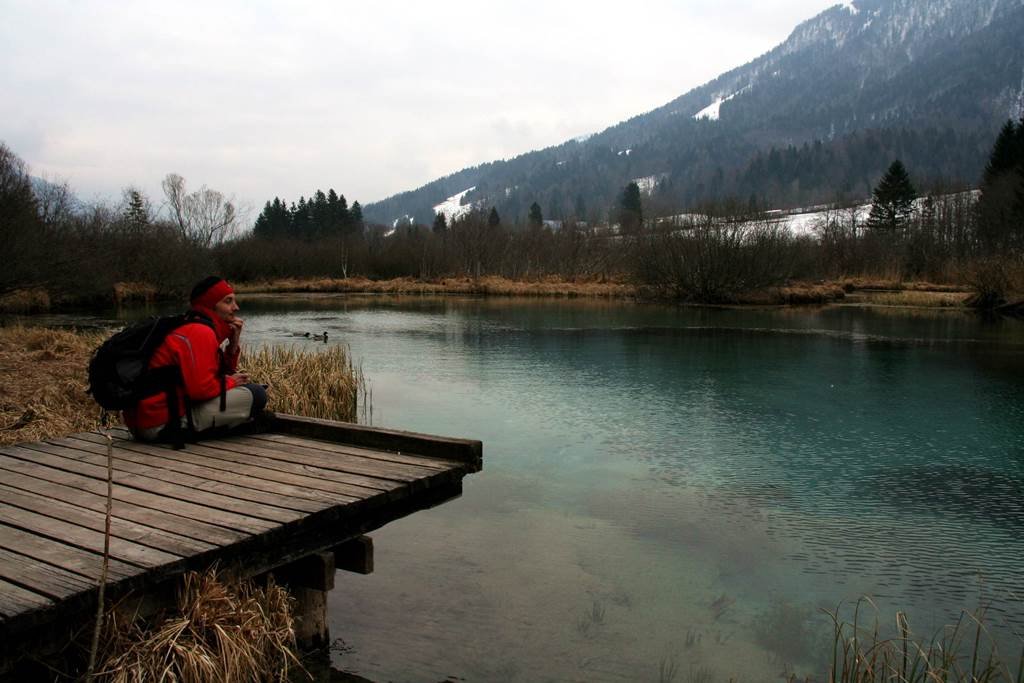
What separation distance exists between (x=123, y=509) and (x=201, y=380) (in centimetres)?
128

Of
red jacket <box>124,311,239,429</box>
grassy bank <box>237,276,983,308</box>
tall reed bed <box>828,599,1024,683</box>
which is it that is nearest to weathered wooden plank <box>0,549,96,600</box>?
red jacket <box>124,311,239,429</box>

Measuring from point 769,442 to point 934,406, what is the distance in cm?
450

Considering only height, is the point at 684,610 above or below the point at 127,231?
below

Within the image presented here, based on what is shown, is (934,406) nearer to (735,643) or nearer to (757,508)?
(757,508)

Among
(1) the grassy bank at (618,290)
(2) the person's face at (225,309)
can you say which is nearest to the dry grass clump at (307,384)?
(2) the person's face at (225,309)

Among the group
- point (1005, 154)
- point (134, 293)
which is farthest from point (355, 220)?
point (1005, 154)

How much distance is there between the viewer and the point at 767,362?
18906mm

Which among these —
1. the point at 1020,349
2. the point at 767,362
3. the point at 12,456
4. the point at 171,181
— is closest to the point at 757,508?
the point at 12,456

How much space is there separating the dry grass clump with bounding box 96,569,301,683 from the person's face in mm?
2080

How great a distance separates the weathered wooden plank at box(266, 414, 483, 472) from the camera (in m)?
5.47

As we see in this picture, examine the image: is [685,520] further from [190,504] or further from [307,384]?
[307,384]

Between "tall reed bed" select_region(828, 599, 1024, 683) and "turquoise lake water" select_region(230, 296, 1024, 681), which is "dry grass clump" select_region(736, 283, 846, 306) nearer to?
"turquoise lake water" select_region(230, 296, 1024, 681)

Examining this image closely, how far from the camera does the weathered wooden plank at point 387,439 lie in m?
5.47

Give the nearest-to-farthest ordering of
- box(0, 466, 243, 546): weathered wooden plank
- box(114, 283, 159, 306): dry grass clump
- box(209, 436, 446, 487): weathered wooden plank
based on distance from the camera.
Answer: box(0, 466, 243, 546): weathered wooden plank → box(209, 436, 446, 487): weathered wooden plank → box(114, 283, 159, 306): dry grass clump
